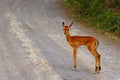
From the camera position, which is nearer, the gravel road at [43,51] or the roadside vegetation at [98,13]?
the gravel road at [43,51]

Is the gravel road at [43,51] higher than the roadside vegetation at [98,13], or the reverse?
the roadside vegetation at [98,13]

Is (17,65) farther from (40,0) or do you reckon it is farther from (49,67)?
(40,0)

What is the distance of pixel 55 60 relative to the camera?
45.7 ft

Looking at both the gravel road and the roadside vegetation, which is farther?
the roadside vegetation

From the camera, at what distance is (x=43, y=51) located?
15172mm

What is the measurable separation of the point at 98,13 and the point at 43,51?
7.03 metres

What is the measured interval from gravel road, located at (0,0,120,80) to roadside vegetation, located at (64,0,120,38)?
28.6 inches

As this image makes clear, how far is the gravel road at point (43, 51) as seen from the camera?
12.4m

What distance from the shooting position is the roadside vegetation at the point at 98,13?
19073 mm

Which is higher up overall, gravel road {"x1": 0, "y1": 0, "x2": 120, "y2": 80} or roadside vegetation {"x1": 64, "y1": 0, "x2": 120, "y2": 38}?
roadside vegetation {"x1": 64, "y1": 0, "x2": 120, "y2": 38}

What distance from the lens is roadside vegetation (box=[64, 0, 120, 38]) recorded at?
1907 centimetres

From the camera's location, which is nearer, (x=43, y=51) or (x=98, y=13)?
(x=43, y=51)

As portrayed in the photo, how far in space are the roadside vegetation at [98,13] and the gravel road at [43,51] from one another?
73cm

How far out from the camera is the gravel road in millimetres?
12383
